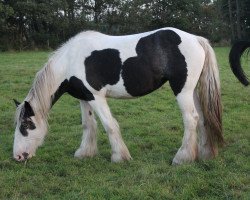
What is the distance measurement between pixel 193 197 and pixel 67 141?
134 inches

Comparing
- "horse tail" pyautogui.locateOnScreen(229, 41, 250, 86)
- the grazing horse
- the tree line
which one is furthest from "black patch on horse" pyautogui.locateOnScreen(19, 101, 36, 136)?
the tree line

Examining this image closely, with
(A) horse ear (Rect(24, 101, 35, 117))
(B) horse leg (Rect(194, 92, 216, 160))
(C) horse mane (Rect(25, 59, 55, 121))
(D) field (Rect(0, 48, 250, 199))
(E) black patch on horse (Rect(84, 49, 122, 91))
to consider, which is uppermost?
(E) black patch on horse (Rect(84, 49, 122, 91))

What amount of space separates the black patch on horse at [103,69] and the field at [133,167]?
1181 millimetres

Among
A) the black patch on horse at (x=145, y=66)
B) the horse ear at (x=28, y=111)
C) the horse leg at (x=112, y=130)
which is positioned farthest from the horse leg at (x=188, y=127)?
the horse ear at (x=28, y=111)

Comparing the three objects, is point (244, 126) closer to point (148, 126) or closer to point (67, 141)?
point (148, 126)

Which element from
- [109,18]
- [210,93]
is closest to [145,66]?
[210,93]

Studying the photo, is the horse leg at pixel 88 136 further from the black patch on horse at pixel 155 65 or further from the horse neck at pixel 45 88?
the black patch on horse at pixel 155 65

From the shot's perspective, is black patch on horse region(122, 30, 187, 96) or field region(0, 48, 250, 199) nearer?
field region(0, 48, 250, 199)

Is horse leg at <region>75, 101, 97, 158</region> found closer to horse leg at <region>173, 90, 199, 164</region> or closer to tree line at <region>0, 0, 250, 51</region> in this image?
horse leg at <region>173, 90, 199, 164</region>

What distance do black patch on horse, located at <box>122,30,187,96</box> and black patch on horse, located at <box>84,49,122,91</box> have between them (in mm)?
133

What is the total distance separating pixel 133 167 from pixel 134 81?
4.03ft

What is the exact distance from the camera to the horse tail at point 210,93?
18.9 ft

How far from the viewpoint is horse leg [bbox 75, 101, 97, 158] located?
627 cm

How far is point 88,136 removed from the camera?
21.1ft
